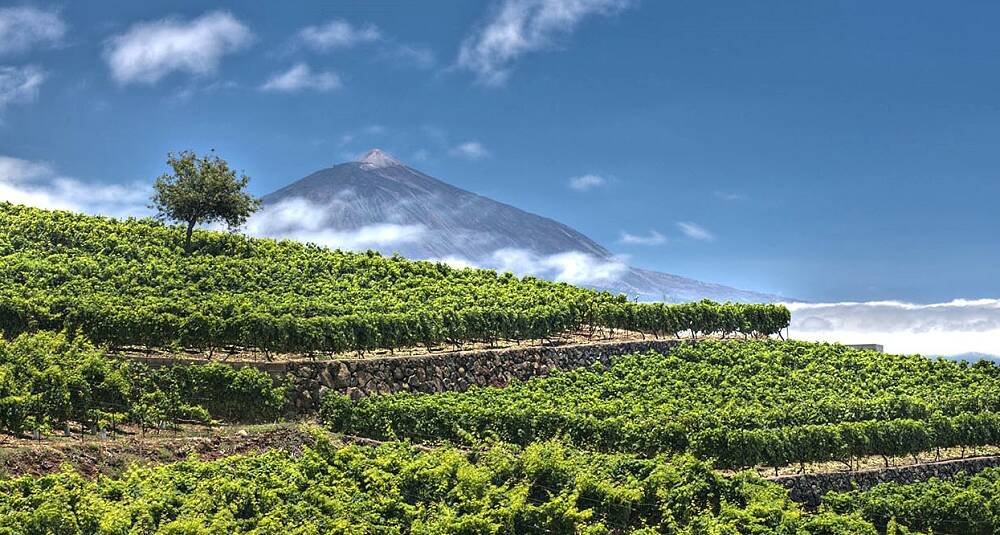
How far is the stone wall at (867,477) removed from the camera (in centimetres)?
3622

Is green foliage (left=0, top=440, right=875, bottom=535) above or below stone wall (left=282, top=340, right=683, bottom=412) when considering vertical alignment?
below

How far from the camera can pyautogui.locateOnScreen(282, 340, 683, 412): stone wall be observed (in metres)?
39.6

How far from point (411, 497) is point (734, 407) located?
1596 centimetres

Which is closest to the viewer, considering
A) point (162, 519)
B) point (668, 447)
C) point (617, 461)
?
point (162, 519)

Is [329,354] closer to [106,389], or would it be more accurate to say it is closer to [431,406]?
[431,406]

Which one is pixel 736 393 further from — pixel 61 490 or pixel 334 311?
pixel 61 490

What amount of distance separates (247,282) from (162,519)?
23526 mm

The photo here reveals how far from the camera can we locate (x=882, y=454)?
128 feet

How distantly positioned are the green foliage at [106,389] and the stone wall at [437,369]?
1376mm

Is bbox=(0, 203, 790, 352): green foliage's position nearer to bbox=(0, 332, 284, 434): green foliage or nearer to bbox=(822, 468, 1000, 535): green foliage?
bbox=(0, 332, 284, 434): green foliage

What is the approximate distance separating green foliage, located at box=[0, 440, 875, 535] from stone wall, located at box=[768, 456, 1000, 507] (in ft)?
13.1

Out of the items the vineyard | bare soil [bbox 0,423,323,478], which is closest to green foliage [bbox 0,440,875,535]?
the vineyard

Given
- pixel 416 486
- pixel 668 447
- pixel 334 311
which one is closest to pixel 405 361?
pixel 334 311

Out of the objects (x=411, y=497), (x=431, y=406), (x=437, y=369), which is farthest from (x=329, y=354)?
(x=411, y=497)
